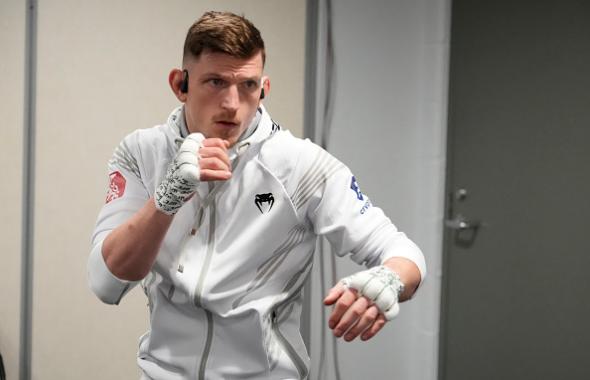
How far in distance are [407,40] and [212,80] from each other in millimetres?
1245

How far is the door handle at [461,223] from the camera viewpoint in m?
2.32

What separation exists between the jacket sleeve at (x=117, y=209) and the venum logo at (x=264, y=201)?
255mm

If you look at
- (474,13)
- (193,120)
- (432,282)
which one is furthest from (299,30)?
(193,120)

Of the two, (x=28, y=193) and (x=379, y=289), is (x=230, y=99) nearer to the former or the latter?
(x=379, y=289)

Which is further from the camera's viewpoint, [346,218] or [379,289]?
[346,218]

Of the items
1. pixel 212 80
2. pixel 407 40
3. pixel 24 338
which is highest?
pixel 407 40

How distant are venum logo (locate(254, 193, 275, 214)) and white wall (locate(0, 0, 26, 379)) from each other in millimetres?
1402

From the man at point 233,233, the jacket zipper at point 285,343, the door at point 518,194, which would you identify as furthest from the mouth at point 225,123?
the door at point 518,194

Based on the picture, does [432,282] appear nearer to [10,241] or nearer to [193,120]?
[193,120]

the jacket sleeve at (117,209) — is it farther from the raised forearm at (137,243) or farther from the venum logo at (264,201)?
A: the venum logo at (264,201)

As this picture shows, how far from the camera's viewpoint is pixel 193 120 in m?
1.31

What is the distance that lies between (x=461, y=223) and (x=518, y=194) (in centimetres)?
26

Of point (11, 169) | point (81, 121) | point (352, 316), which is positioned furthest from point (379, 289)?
point (11, 169)

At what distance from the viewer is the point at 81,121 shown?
7.69 ft
